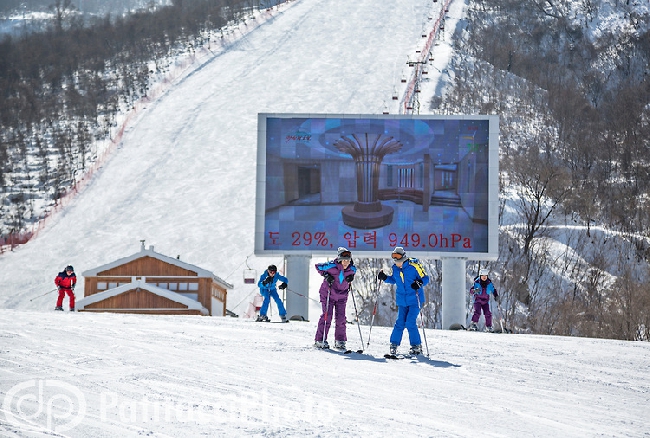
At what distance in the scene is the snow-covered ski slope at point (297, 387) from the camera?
7.53 m

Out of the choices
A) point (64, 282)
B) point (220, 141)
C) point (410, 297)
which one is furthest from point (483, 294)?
point (220, 141)

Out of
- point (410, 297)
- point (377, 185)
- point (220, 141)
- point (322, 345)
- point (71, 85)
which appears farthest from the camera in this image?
point (71, 85)

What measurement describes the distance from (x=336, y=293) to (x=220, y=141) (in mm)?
34989

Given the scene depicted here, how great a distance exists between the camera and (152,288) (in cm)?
2372

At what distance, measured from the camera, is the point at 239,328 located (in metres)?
14.3

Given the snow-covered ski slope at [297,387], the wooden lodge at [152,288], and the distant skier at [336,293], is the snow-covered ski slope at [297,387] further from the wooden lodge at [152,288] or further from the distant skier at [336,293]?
the wooden lodge at [152,288]

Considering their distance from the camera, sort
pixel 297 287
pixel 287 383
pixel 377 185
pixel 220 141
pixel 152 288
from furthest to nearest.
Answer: pixel 220 141
pixel 152 288
pixel 377 185
pixel 297 287
pixel 287 383

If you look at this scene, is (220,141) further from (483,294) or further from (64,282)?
(483,294)

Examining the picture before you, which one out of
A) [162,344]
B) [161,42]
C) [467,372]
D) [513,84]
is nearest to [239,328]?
[162,344]

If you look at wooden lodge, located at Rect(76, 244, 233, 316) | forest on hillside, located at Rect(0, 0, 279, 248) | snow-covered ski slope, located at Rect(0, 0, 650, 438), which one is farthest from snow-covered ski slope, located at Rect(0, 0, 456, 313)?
snow-covered ski slope, located at Rect(0, 0, 650, 438)

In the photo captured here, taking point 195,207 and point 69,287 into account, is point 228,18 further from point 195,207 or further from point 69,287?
point 69,287

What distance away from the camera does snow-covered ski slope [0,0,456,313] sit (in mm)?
35719

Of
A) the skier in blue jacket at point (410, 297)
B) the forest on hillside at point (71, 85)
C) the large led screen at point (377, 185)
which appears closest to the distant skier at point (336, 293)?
the skier in blue jacket at point (410, 297)

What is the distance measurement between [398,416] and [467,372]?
2750 millimetres
